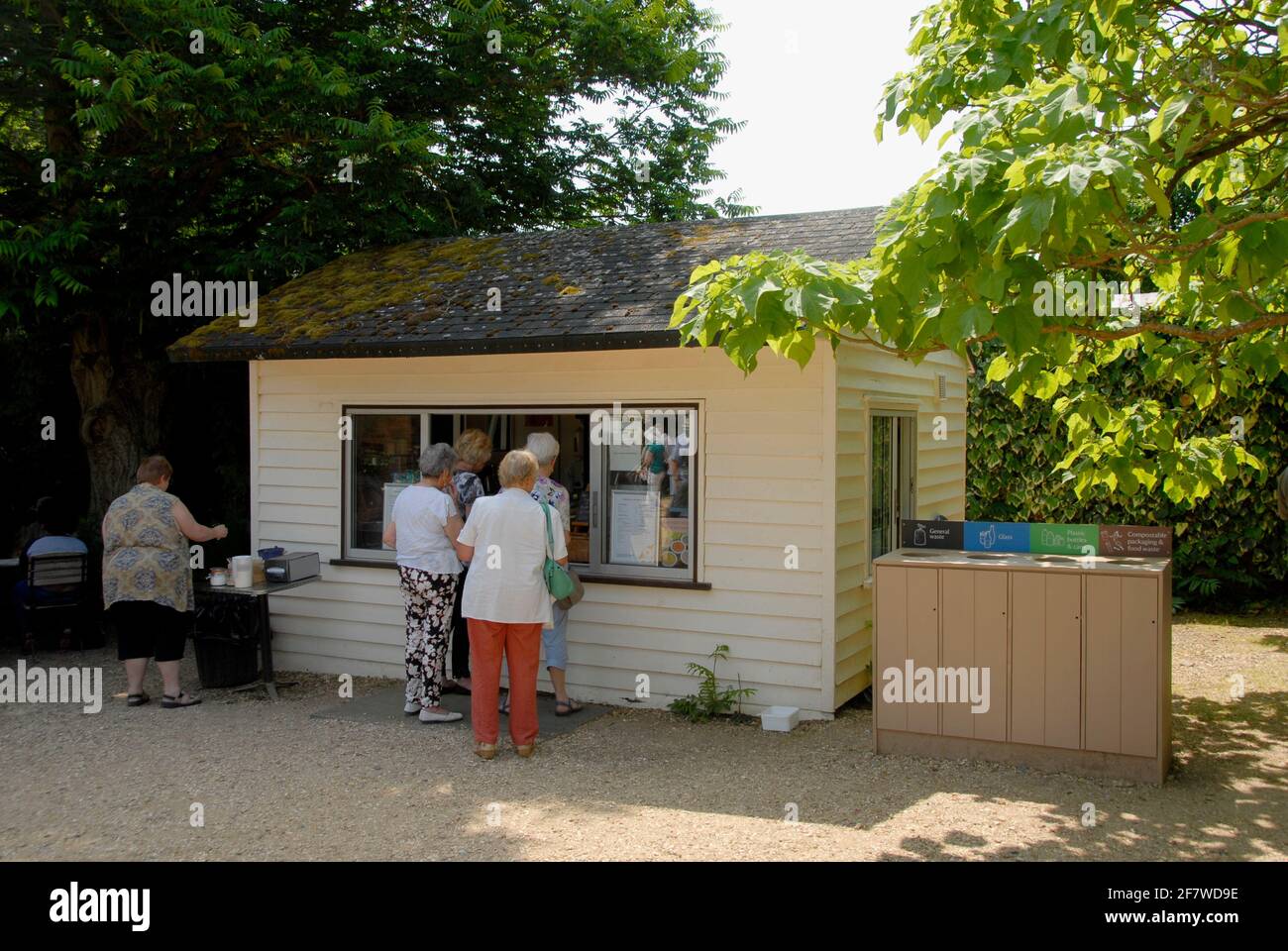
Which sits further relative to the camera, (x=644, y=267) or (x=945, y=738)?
(x=644, y=267)

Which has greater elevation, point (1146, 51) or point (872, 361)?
point (1146, 51)

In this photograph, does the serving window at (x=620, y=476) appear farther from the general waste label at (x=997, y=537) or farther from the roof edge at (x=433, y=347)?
the general waste label at (x=997, y=537)

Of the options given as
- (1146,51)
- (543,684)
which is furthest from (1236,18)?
(543,684)

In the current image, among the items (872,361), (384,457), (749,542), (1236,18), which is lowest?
(749,542)

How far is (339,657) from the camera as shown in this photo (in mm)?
9805

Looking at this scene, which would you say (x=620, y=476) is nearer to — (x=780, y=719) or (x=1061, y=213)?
(x=780, y=719)

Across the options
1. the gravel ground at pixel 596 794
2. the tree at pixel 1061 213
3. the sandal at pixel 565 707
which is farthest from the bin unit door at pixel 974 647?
the sandal at pixel 565 707

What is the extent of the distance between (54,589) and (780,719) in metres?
7.37

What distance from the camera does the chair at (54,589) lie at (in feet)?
34.8

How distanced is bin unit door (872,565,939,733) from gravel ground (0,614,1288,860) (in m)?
0.28

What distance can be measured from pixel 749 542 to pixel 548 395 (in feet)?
6.77

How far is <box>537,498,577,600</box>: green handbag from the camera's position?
7164mm

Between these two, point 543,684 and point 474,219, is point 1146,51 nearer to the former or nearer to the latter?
point 543,684

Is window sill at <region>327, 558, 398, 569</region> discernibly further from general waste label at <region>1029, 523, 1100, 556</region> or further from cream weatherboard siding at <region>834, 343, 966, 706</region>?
general waste label at <region>1029, 523, 1100, 556</region>
